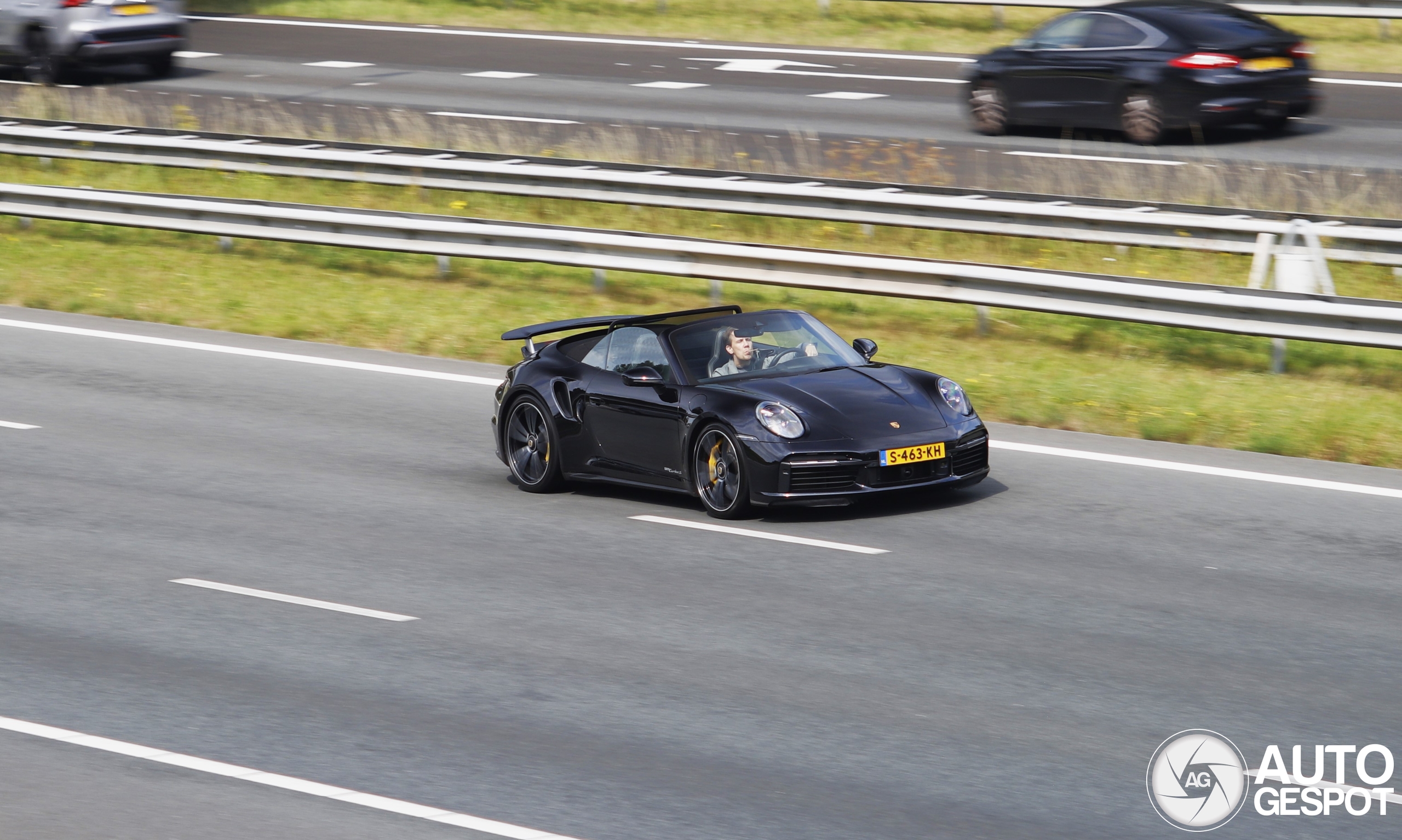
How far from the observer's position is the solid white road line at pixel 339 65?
29.8 metres

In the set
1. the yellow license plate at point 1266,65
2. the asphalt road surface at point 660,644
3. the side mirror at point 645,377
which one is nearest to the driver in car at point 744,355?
the side mirror at point 645,377

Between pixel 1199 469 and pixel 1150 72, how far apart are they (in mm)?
10799

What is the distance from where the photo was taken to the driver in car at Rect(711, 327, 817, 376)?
11211mm

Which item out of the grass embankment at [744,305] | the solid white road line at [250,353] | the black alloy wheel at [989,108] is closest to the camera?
the grass embankment at [744,305]

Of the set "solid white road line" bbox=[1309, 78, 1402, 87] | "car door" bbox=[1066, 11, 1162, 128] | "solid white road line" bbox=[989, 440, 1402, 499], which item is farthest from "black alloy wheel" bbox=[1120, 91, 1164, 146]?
"solid white road line" bbox=[989, 440, 1402, 499]

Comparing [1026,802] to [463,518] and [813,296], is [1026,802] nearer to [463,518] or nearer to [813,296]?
[463,518]

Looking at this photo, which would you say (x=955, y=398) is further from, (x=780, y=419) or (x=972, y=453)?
(x=780, y=419)

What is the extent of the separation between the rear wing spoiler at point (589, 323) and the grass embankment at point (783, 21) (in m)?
17.8

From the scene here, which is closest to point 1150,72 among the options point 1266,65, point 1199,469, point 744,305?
Answer: point 1266,65

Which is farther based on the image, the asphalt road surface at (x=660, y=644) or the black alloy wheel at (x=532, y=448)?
the black alloy wheel at (x=532, y=448)

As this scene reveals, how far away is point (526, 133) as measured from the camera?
75.4 ft

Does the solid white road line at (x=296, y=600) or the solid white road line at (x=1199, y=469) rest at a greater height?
the solid white road line at (x=296, y=600)

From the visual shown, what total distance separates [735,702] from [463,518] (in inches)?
150

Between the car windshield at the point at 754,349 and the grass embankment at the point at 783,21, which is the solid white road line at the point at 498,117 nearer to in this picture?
the grass embankment at the point at 783,21
